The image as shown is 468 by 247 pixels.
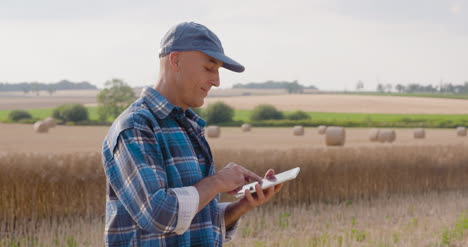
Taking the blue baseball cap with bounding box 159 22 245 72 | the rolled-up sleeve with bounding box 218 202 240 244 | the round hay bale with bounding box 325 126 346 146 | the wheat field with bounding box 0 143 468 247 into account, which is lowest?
the round hay bale with bounding box 325 126 346 146

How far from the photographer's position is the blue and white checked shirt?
1892 mm

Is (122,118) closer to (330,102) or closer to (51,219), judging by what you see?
(51,219)

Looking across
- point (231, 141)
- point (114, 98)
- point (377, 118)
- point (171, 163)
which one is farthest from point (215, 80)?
point (114, 98)

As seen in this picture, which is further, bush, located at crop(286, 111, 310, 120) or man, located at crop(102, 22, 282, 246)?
bush, located at crop(286, 111, 310, 120)

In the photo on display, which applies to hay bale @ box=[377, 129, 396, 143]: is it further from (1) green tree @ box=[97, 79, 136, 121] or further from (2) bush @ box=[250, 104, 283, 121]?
(1) green tree @ box=[97, 79, 136, 121]

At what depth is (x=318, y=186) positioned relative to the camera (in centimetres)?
1073

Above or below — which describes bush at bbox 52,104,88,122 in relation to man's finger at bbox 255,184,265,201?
below

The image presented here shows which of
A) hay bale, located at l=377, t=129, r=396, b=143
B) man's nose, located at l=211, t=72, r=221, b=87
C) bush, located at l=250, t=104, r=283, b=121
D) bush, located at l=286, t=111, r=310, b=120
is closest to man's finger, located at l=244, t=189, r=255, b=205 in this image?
man's nose, located at l=211, t=72, r=221, b=87

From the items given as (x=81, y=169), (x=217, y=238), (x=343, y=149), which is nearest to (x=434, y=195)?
(x=343, y=149)

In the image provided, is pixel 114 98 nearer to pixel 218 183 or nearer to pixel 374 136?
pixel 374 136

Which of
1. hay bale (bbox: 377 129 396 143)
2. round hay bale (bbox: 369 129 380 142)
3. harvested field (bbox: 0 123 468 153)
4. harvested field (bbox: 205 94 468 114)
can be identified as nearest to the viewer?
harvested field (bbox: 0 123 468 153)

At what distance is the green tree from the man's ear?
158 ft

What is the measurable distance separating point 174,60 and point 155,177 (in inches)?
16.5

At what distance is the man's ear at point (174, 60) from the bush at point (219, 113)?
121ft
